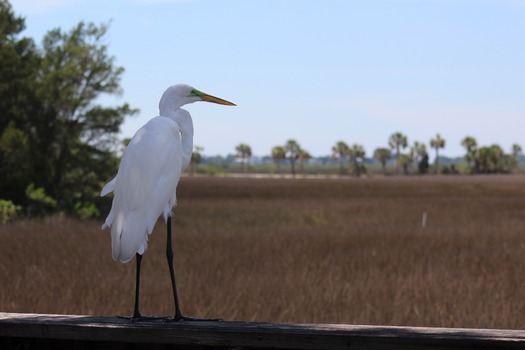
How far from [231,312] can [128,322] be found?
18.1ft

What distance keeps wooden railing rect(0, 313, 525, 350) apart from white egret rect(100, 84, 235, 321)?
195 mm

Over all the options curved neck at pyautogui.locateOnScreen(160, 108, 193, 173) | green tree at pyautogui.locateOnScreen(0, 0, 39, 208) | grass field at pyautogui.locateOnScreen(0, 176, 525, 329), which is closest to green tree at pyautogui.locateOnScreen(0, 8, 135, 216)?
green tree at pyautogui.locateOnScreen(0, 0, 39, 208)

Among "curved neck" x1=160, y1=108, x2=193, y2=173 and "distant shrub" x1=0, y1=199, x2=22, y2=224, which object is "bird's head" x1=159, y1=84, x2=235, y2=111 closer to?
"curved neck" x1=160, y1=108, x2=193, y2=173

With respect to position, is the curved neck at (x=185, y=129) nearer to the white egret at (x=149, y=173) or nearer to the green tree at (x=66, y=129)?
the white egret at (x=149, y=173)

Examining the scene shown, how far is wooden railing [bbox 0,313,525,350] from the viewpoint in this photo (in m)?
2.85

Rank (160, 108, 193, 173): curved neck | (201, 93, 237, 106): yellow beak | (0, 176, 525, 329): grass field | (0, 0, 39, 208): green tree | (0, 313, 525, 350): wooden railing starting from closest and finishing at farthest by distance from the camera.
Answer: (0, 313, 525, 350): wooden railing < (201, 93, 237, 106): yellow beak < (160, 108, 193, 173): curved neck < (0, 176, 525, 329): grass field < (0, 0, 39, 208): green tree

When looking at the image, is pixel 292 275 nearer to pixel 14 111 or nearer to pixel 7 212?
pixel 7 212

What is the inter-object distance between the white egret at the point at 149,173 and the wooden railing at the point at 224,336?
7.7 inches

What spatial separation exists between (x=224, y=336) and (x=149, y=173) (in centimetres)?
79

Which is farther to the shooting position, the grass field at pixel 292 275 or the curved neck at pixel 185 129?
the grass field at pixel 292 275

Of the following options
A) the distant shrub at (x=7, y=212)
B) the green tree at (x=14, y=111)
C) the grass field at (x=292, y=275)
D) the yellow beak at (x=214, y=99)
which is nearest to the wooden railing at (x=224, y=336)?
the yellow beak at (x=214, y=99)

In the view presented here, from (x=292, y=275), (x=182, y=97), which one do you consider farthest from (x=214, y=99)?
(x=292, y=275)

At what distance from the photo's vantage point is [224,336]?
2.99 m

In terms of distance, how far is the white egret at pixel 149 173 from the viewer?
328 cm
